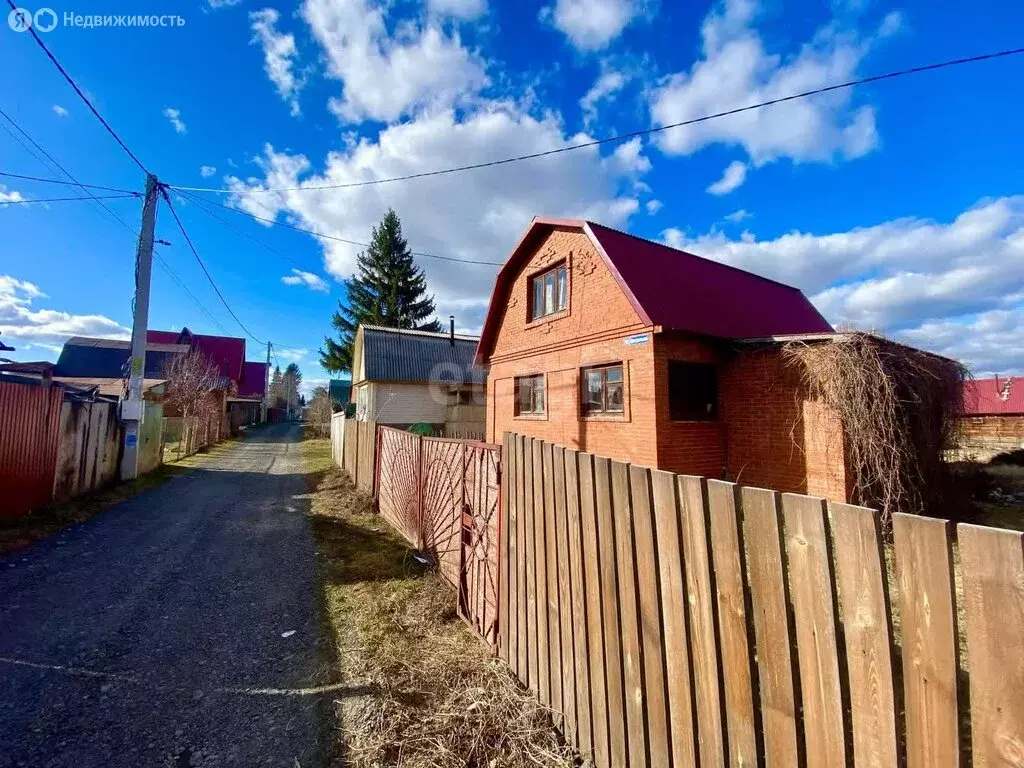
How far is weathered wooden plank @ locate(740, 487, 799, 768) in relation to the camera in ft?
4.67

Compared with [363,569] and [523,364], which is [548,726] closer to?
[363,569]

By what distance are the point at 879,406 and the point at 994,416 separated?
20925 millimetres

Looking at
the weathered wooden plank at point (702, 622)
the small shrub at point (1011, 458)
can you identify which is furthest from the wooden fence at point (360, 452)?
the small shrub at point (1011, 458)

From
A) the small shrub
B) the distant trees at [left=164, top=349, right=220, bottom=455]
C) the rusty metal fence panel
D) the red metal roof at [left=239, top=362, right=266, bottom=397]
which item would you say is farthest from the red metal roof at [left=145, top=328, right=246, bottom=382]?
the small shrub

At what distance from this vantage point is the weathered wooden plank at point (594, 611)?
2248mm

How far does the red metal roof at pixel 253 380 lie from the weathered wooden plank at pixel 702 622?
55093 millimetres

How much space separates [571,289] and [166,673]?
33.9 ft

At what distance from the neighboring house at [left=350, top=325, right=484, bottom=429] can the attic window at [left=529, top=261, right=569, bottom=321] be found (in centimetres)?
990

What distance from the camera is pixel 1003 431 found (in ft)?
63.3

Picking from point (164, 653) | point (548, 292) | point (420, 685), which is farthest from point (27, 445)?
point (548, 292)

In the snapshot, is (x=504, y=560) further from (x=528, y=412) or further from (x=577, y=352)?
(x=528, y=412)

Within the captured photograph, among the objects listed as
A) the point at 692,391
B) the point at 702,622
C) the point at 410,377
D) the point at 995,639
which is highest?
the point at 410,377

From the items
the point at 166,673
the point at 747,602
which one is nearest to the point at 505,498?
the point at 747,602

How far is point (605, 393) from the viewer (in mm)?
10320
